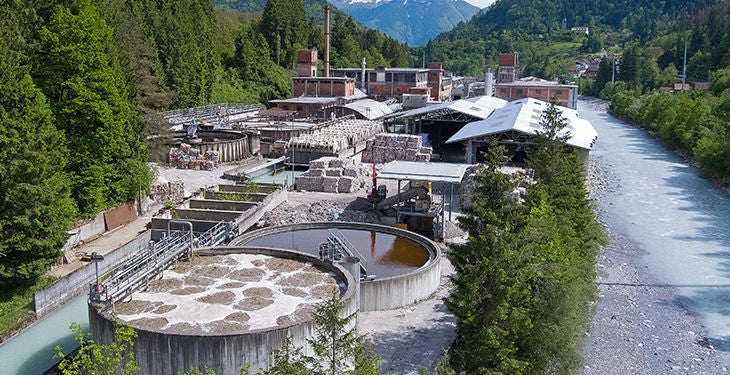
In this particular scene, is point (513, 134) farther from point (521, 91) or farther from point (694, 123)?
point (521, 91)

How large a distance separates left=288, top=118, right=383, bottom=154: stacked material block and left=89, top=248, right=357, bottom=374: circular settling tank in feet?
88.9

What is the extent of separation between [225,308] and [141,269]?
3.09 m

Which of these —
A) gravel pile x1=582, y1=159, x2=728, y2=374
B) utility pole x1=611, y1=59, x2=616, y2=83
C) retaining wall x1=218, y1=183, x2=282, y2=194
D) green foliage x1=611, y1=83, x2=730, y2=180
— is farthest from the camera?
utility pole x1=611, y1=59, x2=616, y2=83

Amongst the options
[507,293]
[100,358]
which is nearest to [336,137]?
[507,293]

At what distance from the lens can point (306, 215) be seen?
31.5 meters

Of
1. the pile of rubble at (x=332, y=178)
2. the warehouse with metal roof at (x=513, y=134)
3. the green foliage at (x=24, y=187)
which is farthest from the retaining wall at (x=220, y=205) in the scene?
the warehouse with metal roof at (x=513, y=134)

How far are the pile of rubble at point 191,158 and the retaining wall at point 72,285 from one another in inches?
713

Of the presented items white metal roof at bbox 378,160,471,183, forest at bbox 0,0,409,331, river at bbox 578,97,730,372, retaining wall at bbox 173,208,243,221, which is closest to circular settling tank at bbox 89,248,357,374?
forest at bbox 0,0,409,331

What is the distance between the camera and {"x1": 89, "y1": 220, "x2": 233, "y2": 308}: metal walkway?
15172 millimetres

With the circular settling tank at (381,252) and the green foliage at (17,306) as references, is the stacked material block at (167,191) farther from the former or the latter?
the green foliage at (17,306)

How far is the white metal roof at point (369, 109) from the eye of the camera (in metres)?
68.4

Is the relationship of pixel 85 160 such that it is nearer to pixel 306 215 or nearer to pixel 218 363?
pixel 306 215

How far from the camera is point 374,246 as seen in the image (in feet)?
86.2

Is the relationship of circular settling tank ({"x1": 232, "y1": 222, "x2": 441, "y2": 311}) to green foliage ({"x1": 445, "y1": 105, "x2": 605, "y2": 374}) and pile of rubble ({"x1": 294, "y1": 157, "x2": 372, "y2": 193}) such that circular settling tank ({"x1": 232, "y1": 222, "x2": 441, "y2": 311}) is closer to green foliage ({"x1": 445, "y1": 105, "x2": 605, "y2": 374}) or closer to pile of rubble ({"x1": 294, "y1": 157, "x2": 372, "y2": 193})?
green foliage ({"x1": 445, "y1": 105, "x2": 605, "y2": 374})
